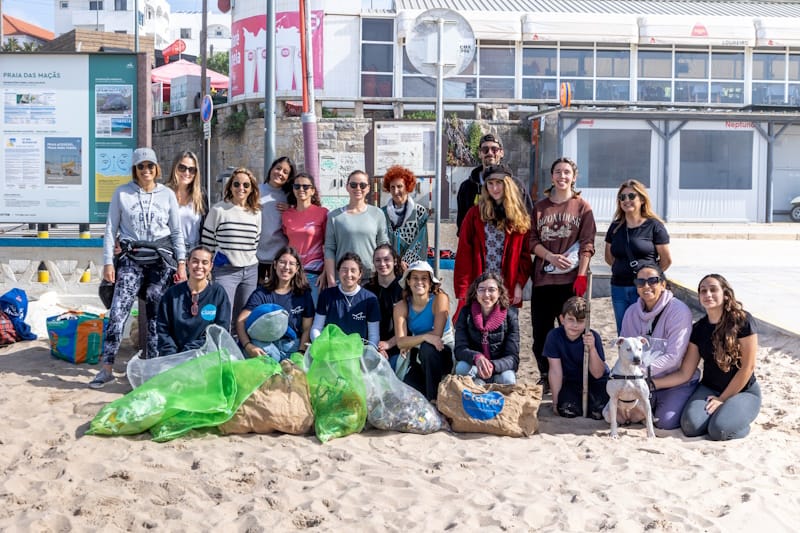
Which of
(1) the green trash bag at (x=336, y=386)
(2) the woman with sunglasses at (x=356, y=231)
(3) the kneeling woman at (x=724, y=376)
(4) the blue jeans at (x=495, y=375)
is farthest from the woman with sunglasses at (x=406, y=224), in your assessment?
(3) the kneeling woman at (x=724, y=376)

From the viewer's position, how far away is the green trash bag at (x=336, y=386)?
5.50 meters

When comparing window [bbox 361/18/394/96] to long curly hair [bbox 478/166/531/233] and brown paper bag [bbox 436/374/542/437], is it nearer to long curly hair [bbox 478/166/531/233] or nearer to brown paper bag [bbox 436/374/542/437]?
long curly hair [bbox 478/166/531/233]

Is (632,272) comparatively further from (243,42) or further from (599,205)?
(243,42)

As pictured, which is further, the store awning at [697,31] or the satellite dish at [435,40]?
the store awning at [697,31]

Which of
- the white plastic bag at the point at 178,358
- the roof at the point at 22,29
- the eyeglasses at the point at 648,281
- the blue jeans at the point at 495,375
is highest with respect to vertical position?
the roof at the point at 22,29

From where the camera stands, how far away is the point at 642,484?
15.3 feet

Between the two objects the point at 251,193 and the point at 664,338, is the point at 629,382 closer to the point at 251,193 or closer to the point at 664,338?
the point at 664,338

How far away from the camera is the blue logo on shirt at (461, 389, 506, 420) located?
18.2ft

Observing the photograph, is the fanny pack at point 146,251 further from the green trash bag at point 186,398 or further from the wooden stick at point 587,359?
the wooden stick at point 587,359

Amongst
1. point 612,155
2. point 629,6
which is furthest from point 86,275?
point 629,6

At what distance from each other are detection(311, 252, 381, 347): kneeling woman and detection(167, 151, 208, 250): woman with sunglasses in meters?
1.20

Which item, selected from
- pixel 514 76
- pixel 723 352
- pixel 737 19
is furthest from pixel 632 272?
pixel 737 19

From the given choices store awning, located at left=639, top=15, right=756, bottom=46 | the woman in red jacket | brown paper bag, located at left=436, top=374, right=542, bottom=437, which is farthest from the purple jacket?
store awning, located at left=639, top=15, right=756, bottom=46

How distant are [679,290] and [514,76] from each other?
60.4 feet
